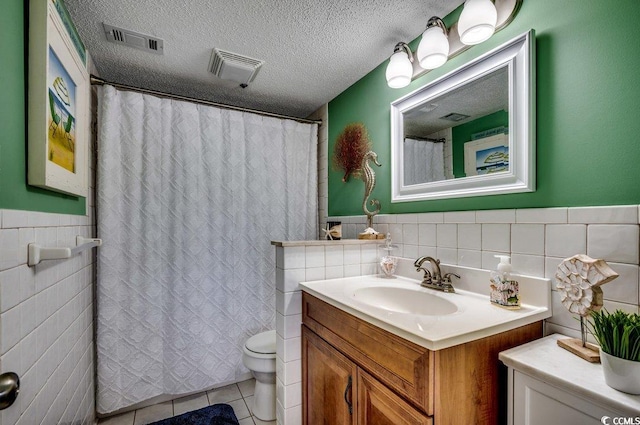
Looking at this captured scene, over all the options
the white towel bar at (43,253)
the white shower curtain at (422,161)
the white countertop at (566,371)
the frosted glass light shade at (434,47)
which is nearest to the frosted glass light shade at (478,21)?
the frosted glass light shade at (434,47)

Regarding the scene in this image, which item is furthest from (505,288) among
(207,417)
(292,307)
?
(207,417)

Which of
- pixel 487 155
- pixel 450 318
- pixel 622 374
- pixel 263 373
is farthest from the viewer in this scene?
pixel 263 373

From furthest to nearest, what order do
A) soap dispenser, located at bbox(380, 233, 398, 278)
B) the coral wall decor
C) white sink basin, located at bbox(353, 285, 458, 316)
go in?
the coral wall decor → soap dispenser, located at bbox(380, 233, 398, 278) → white sink basin, located at bbox(353, 285, 458, 316)

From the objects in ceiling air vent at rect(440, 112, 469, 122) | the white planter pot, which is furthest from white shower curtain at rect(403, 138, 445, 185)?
the white planter pot

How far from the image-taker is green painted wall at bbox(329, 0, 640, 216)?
0.86 m

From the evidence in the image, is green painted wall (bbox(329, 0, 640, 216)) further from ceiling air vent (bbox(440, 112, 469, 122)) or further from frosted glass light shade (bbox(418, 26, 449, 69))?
ceiling air vent (bbox(440, 112, 469, 122))

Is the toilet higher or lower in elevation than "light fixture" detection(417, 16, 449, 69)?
lower

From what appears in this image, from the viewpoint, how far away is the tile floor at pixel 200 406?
5.75ft

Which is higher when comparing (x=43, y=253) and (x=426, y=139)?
(x=426, y=139)

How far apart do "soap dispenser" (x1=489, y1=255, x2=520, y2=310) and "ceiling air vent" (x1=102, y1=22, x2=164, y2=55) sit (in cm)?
196

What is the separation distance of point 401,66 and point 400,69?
15mm

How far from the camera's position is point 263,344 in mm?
1800

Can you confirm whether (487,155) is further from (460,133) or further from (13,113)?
(13,113)

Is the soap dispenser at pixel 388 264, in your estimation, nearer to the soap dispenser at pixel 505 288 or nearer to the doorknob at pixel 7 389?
the soap dispenser at pixel 505 288
